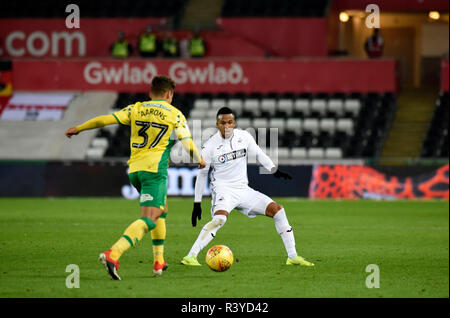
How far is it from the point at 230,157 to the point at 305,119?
18.3m

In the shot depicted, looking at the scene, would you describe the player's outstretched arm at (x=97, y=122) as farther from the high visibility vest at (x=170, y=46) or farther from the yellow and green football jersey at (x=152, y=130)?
the high visibility vest at (x=170, y=46)

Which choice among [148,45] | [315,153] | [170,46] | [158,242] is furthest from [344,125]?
[158,242]

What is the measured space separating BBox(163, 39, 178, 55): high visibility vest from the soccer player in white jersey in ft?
67.4

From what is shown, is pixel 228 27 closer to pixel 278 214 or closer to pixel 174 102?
pixel 174 102

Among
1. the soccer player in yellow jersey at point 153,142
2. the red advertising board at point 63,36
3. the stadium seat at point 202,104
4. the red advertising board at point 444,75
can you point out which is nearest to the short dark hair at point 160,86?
the soccer player in yellow jersey at point 153,142

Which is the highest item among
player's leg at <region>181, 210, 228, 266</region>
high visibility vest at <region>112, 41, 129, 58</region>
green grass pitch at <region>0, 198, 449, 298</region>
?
high visibility vest at <region>112, 41, 129, 58</region>

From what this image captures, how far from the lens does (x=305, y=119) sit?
29.9 meters

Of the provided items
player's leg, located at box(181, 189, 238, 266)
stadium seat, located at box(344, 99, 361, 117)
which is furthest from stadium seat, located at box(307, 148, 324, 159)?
player's leg, located at box(181, 189, 238, 266)

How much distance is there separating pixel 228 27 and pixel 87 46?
517 centimetres

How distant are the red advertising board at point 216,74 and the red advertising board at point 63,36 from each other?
3.48 ft

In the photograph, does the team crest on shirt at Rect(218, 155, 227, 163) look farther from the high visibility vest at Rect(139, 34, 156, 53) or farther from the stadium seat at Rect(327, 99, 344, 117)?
the high visibility vest at Rect(139, 34, 156, 53)

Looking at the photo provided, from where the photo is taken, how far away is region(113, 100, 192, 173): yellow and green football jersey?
405 inches

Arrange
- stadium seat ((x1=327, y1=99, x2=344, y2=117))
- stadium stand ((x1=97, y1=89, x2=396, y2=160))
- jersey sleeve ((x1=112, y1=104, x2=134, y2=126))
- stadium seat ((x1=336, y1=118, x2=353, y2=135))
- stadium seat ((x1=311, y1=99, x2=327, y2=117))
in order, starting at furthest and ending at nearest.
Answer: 1. stadium seat ((x1=311, y1=99, x2=327, y2=117))
2. stadium seat ((x1=327, y1=99, x2=344, y2=117))
3. stadium seat ((x1=336, y1=118, x2=353, y2=135))
4. stadium stand ((x1=97, y1=89, x2=396, y2=160))
5. jersey sleeve ((x1=112, y1=104, x2=134, y2=126))

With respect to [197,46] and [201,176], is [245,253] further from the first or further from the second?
[197,46]
